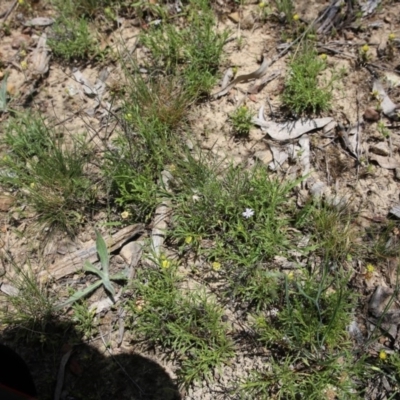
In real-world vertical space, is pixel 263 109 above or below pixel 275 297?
above

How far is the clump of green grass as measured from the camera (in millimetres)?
3254

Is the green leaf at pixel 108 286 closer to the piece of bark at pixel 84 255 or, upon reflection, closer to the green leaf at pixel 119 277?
the green leaf at pixel 119 277

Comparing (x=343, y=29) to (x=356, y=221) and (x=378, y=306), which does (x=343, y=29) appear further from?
(x=378, y=306)

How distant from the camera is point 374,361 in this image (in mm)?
2660

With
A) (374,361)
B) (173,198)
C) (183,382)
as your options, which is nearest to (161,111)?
(173,198)

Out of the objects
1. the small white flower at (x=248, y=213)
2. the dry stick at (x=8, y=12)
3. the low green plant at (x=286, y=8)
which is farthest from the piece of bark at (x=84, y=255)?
the dry stick at (x=8, y=12)

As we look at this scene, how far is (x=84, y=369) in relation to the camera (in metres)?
2.85

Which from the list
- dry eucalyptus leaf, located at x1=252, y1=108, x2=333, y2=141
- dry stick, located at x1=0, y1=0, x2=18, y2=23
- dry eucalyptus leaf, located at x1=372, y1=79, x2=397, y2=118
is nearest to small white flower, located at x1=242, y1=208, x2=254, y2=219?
dry eucalyptus leaf, located at x1=252, y1=108, x2=333, y2=141

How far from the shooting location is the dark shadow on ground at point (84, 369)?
2758mm

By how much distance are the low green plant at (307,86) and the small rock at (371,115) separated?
11.1 inches

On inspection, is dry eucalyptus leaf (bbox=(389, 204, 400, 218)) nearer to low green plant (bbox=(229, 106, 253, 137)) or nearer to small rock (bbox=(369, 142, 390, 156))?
small rock (bbox=(369, 142, 390, 156))

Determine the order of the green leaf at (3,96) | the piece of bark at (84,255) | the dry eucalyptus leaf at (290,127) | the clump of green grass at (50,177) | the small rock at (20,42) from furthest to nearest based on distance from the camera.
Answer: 1. the small rock at (20,42)
2. the green leaf at (3,96)
3. the dry eucalyptus leaf at (290,127)
4. the clump of green grass at (50,177)
5. the piece of bark at (84,255)

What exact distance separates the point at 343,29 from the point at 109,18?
80.0 inches

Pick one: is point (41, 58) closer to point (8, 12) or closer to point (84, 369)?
point (8, 12)
